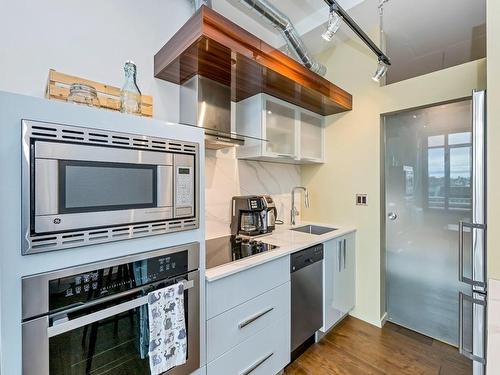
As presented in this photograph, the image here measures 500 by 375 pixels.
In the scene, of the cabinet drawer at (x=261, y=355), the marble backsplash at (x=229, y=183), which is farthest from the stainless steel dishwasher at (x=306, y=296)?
the marble backsplash at (x=229, y=183)

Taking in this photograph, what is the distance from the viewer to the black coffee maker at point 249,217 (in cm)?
206

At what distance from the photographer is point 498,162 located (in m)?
0.98

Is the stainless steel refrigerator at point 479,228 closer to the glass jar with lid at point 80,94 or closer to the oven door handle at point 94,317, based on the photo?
the oven door handle at point 94,317

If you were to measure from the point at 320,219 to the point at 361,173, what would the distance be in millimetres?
674

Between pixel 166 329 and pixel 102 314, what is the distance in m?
0.27

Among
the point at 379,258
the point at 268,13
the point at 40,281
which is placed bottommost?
the point at 379,258

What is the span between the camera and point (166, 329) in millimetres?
1004

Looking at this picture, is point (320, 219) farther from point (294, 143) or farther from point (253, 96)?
point (253, 96)

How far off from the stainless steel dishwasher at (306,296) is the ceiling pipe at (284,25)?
62.7 inches

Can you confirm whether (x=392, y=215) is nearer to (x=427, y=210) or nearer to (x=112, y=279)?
(x=427, y=210)

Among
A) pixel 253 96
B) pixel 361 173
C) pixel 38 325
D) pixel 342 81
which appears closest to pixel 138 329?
pixel 38 325

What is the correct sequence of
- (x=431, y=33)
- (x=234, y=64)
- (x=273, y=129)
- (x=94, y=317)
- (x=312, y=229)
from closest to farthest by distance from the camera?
(x=94, y=317) < (x=234, y=64) < (x=273, y=129) < (x=431, y=33) < (x=312, y=229)

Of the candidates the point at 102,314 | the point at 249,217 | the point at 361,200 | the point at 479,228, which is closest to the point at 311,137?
the point at 361,200

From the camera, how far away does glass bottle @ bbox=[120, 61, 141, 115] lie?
1.10 meters
